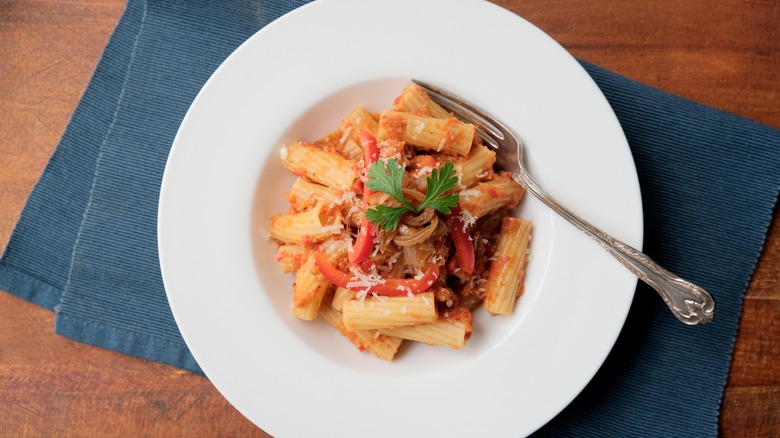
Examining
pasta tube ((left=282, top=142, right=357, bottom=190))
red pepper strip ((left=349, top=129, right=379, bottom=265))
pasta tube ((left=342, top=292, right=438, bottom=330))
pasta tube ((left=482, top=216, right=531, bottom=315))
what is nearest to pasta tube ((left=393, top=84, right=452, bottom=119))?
red pepper strip ((left=349, top=129, right=379, bottom=265))

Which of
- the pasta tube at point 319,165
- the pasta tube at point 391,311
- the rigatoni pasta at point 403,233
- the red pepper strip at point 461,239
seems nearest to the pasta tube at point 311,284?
the rigatoni pasta at point 403,233

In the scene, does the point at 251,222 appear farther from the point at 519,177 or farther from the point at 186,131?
the point at 519,177

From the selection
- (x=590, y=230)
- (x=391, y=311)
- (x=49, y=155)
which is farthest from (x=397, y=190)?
(x=49, y=155)

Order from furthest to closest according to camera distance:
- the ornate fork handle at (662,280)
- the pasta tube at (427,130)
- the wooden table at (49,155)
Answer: the wooden table at (49,155), the pasta tube at (427,130), the ornate fork handle at (662,280)

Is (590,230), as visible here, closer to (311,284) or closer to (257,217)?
(311,284)

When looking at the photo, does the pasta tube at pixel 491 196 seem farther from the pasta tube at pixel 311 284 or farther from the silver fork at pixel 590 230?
the pasta tube at pixel 311 284

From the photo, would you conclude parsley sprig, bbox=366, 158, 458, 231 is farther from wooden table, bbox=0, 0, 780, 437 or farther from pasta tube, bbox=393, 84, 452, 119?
wooden table, bbox=0, 0, 780, 437
